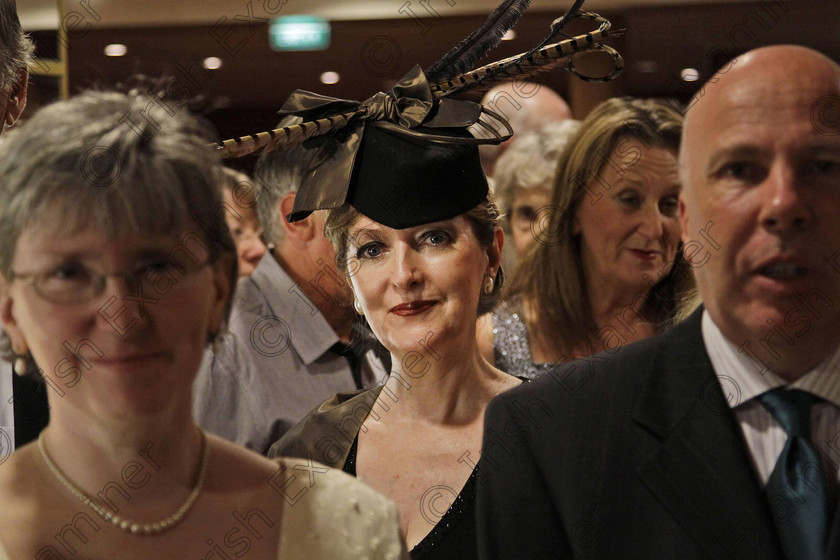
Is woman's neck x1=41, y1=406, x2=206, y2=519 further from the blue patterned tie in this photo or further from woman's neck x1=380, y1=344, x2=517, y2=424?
the blue patterned tie

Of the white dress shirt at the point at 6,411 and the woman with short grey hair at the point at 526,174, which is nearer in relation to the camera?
the white dress shirt at the point at 6,411

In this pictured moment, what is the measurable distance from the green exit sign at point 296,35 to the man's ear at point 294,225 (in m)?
0.17

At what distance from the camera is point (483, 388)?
3.36 feet

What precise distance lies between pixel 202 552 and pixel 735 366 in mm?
450

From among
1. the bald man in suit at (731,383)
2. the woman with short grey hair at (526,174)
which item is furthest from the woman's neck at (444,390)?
the woman with short grey hair at (526,174)

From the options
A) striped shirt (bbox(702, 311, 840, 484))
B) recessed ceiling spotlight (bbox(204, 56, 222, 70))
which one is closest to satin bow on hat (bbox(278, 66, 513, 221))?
recessed ceiling spotlight (bbox(204, 56, 222, 70))

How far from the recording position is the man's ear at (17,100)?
1.01 metres

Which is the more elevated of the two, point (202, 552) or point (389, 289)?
point (389, 289)

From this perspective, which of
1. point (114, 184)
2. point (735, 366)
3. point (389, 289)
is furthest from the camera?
point (389, 289)

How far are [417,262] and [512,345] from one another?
0.69 ft

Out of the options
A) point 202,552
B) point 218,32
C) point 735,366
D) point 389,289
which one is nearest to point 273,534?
point 202,552

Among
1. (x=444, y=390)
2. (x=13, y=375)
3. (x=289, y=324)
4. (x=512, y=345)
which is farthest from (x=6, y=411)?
(x=512, y=345)

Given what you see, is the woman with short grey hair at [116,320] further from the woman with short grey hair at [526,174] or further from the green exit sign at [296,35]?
the woman with short grey hair at [526,174]

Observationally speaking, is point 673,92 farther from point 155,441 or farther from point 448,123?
point 155,441
